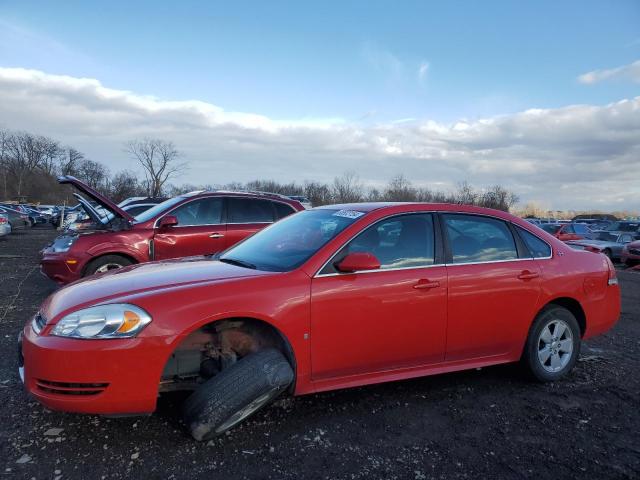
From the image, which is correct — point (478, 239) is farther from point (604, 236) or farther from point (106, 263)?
point (604, 236)

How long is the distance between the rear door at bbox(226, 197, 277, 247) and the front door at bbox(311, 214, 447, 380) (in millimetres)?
3997

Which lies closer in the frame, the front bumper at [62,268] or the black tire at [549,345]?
the black tire at [549,345]

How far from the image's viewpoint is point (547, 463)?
9.45 feet

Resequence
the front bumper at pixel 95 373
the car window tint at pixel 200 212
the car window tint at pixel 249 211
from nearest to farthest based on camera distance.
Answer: the front bumper at pixel 95 373 < the car window tint at pixel 200 212 < the car window tint at pixel 249 211

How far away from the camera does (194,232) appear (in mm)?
7180

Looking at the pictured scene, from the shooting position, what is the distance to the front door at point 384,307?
329cm

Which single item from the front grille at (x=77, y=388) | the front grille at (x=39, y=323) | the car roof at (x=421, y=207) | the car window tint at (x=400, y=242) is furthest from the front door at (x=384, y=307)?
the front grille at (x=39, y=323)

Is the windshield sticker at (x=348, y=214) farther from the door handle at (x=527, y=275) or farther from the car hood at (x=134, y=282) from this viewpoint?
the door handle at (x=527, y=275)

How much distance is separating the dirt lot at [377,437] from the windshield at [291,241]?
1100 millimetres

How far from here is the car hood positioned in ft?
9.80

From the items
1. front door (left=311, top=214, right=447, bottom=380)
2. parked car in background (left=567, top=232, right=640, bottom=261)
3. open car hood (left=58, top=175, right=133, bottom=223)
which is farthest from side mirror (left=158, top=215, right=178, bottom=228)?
parked car in background (left=567, top=232, right=640, bottom=261)

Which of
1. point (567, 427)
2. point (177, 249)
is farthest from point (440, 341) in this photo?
point (177, 249)

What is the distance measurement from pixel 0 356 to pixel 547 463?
473cm

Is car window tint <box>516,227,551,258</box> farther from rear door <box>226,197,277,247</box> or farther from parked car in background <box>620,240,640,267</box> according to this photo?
parked car in background <box>620,240,640,267</box>
